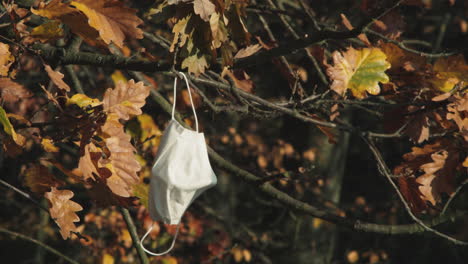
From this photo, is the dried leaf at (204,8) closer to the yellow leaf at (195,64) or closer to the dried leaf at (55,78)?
the yellow leaf at (195,64)

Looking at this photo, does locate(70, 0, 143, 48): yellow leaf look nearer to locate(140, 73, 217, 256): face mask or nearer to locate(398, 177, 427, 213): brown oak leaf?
locate(140, 73, 217, 256): face mask

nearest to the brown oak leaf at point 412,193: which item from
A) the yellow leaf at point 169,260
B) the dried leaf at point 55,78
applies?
the dried leaf at point 55,78

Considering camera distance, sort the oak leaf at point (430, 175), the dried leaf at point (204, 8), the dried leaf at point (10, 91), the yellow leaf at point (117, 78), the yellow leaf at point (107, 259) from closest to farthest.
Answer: the dried leaf at point (204, 8)
the dried leaf at point (10, 91)
the oak leaf at point (430, 175)
the yellow leaf at point (117, 78)
the yellow leaf at point (107, 259)

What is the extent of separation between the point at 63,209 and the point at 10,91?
0.49 m

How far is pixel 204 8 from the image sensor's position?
5.44ft

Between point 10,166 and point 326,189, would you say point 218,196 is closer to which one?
point 326,189

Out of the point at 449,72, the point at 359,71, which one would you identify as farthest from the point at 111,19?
the point at 449,72

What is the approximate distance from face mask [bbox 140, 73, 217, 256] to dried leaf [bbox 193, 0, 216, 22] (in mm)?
270

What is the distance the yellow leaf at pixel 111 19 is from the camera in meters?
1.65

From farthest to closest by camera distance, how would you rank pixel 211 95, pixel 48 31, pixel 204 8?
A: pixel 211 95 < pixel 48 31 < pixel 204 8

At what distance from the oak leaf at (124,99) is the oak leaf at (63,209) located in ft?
1.27

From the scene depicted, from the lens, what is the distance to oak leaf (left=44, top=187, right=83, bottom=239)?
1857 millimetres

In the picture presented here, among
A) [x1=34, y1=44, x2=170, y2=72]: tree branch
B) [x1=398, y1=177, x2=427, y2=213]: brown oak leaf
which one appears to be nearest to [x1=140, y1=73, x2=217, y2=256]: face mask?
[x1=34, y1=44, x2=170, y2=72]: tree branch

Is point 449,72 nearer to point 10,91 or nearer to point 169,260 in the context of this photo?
point 10,91
